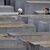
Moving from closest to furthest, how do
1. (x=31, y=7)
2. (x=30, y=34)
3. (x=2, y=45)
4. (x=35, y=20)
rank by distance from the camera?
(x=2, y=45)
(x=30, y=34)
(x=35, y=20)
(x=31, y=7)

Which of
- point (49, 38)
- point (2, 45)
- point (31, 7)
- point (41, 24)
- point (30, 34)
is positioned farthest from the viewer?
point (31, 7)

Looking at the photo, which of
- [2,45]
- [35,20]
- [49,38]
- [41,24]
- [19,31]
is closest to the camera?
[2,45]

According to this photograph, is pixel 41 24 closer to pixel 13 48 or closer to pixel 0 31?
pixel 0 31

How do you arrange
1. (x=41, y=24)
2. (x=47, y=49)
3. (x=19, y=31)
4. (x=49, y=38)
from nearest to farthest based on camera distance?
(x=47, y=49)
(x=49, y=38)
(x=19, y=31)
(x=41, y=24)

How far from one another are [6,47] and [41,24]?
2057mm

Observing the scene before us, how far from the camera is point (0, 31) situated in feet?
16.1

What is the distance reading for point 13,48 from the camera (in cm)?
372

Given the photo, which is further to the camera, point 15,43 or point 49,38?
point 49,38

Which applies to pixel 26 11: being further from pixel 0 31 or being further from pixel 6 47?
pixel 6 47

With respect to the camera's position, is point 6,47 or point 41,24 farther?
point 41,24

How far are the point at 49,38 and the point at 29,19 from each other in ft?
7.40

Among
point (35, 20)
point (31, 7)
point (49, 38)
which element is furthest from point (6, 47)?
point (31, 7)

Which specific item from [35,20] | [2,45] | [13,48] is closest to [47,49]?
[13,48]

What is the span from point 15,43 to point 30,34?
2.47 feet
